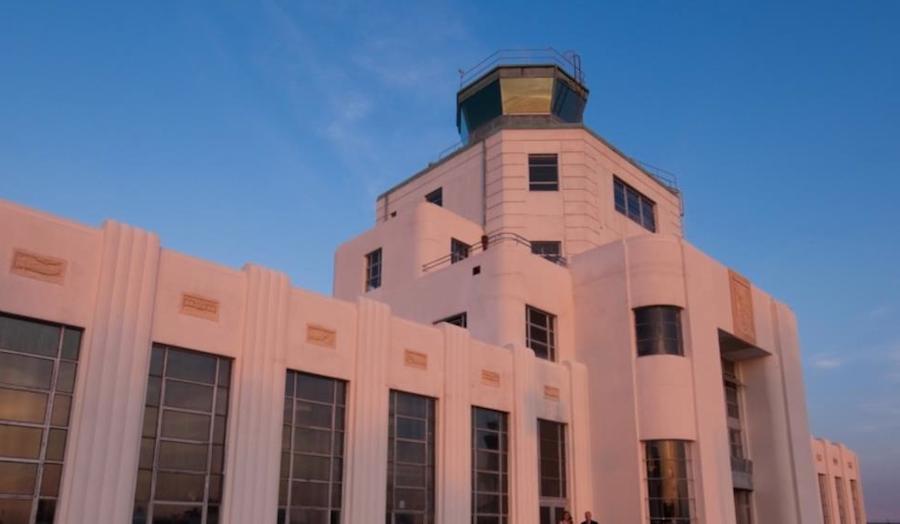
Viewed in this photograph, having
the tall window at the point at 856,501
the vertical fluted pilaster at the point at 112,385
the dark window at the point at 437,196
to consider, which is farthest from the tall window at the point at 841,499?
the vertical fluted pilaster at the point at 112,385

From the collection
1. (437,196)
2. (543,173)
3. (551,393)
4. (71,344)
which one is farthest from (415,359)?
(437,196)

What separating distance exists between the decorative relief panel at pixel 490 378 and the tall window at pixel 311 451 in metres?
4.89

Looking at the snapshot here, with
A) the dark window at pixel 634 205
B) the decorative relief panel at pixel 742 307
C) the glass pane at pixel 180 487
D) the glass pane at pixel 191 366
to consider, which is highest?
the dark window at pixel 634 205

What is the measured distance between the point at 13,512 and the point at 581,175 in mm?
25373

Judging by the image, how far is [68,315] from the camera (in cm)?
1352

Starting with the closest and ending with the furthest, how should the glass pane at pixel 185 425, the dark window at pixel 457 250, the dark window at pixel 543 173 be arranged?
the glass pane at pixel 185 425, the dark window at pixel 457 250, the dark window at pixel 543 173

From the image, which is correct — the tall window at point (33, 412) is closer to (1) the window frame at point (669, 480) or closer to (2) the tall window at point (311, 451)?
(2) the tall window at point (311, 451)

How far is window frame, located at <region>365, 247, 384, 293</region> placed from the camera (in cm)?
3184

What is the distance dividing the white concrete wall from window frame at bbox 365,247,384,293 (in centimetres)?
1093

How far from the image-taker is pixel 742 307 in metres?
28.3

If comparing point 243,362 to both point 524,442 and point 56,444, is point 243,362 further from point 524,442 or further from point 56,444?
→ point 524,442

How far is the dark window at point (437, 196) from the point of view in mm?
36312

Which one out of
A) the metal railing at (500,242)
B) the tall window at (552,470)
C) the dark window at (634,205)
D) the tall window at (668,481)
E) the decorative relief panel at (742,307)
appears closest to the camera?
the tall window at (552,470)

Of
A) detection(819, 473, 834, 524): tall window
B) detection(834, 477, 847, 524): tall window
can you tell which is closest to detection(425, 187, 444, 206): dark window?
detection(819, 473, 834, 524): tall window
